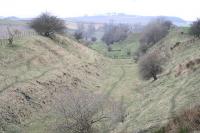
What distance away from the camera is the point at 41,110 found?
165 feet

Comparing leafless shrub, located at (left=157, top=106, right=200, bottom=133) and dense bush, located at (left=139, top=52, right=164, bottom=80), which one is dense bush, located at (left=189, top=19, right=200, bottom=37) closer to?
dense bush, located at (left=139, top=52, right=164, bottom=80)

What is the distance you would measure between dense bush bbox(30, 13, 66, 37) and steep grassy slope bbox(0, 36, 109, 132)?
149 inches

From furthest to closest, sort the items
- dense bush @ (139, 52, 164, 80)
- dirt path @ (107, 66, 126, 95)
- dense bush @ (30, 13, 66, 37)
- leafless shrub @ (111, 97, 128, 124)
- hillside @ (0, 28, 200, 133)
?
dense bush @ (30, 13, 66, 37) < dense bush @ (139, 52, 164, 80) < dirt path @ (107, 66, 126, 95) < leafless shrub @ (111, 97, 128, 124) < hillside @ (0, 28, 200, 133)

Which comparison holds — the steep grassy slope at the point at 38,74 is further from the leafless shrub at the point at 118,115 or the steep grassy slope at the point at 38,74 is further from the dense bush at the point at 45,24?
the leafless shrub at the point at 118,115

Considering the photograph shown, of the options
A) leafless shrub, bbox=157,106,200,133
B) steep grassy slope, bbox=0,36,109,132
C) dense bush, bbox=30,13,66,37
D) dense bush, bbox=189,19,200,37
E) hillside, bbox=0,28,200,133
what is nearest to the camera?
leafless shrub, bbox=157,106,200,133

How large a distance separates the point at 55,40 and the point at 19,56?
26.1 m

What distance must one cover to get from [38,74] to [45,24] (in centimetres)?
3418

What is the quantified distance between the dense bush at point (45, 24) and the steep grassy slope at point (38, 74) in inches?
149

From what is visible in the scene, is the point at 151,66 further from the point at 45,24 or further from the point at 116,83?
the point at 45,24

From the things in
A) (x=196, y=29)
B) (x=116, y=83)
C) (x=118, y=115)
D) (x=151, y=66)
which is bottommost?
(x=116, y=83)

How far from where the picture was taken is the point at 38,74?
203 feet

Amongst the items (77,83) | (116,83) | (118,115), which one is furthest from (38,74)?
(118,115)

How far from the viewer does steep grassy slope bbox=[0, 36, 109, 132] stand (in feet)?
161

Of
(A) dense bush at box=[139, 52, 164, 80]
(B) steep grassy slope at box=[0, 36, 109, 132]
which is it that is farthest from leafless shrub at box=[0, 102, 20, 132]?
(A) dense bush at box=[139, 52, 164, 80]
